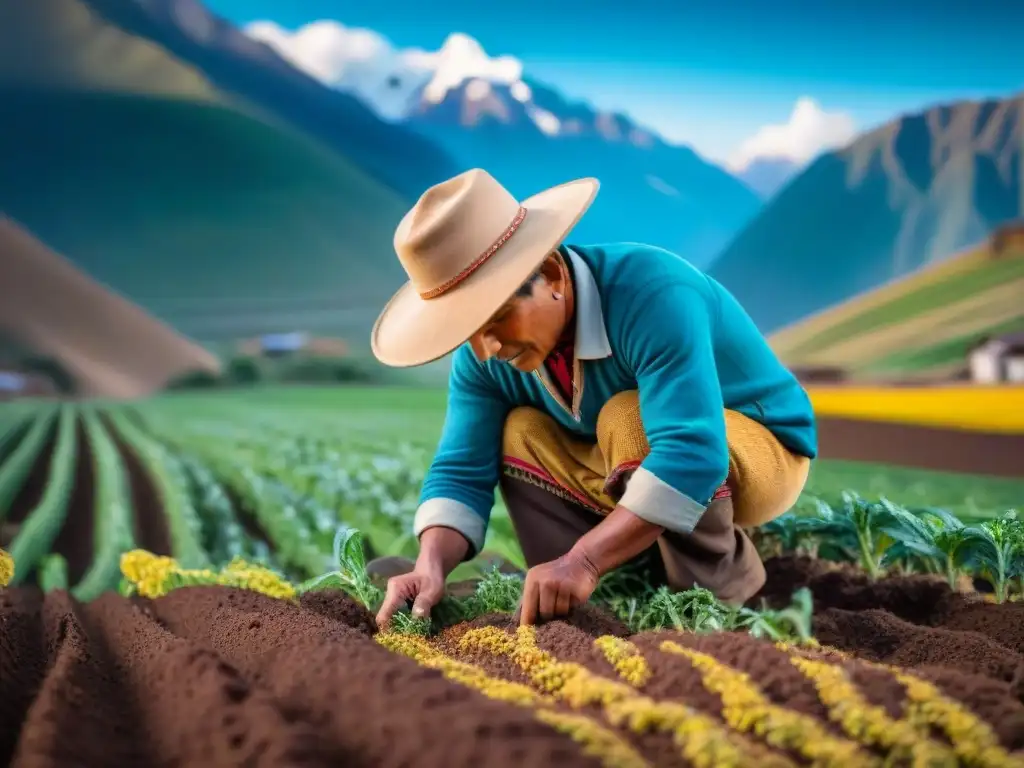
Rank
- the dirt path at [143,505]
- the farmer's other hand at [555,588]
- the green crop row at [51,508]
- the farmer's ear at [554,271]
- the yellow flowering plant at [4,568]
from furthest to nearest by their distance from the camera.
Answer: the dirt path at [143,505] < the green crop row at [51,508] < the yellow flowering plant at [4,568] < the farmer's ear at [554,271] < the farmer's other hand at [555,588]

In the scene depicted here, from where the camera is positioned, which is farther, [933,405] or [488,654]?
[933,405]

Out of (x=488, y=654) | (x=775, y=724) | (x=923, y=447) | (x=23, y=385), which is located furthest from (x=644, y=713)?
(x=23, y=385)

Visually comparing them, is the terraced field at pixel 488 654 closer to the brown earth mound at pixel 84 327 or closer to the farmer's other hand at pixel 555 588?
the farmer's other hand at pixel 555 588

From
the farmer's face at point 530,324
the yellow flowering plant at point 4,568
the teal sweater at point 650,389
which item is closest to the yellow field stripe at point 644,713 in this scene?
the teal sweater at point 650,389

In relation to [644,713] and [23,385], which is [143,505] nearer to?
[23,385]

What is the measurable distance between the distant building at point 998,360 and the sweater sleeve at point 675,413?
199 centimetres

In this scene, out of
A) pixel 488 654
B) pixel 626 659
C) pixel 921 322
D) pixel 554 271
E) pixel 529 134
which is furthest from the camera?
pixel 529 134

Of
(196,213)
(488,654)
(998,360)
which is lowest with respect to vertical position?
(488,654)

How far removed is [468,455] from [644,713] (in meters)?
0.91

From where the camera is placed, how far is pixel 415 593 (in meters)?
1.58

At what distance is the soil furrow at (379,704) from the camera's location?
0.77 m

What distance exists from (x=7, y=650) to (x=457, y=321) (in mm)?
816

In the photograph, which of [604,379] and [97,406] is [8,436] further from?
[604,379]

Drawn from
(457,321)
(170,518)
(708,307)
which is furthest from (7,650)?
(170,518)
